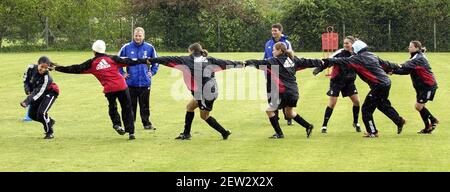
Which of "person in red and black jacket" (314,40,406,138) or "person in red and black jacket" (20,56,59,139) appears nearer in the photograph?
"person in red and black jacket" (314,40,406,138)

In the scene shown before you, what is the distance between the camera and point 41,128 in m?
16.9

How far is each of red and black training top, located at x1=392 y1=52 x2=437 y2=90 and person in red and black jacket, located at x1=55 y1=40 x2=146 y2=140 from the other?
15.0 feet

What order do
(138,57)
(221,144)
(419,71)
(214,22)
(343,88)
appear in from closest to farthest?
(221,144), (419,71), (343,88), (138,57), (214,22)

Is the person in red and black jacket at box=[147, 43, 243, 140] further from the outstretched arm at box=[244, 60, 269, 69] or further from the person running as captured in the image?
the person running

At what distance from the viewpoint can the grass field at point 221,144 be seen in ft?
39.2

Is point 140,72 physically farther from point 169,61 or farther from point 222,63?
point 222,63

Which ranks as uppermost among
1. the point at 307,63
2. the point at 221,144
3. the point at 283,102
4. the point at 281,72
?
the point at 307,63

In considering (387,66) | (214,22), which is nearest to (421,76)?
(387,66)

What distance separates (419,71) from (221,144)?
4008mm

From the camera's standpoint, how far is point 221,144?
46.5 feet

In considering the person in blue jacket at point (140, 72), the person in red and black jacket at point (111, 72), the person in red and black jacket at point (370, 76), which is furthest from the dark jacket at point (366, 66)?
the person in blue jacket at point (140, 72)

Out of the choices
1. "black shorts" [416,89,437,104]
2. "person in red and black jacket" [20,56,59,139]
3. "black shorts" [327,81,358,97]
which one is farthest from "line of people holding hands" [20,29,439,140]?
"black shorts" [327,81,358,97]

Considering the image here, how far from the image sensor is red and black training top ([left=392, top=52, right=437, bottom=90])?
15.5m
